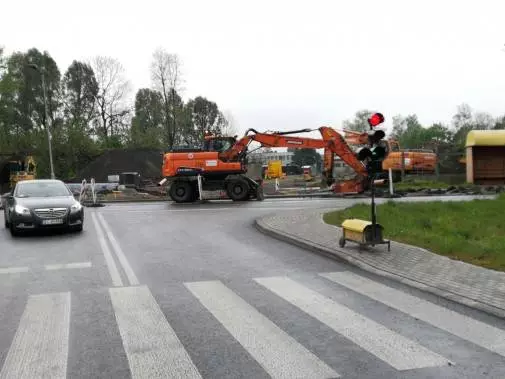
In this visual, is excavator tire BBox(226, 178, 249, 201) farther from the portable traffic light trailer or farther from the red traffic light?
the red traffic light

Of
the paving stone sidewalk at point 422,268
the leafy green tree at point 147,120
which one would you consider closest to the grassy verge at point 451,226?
the paving stone sidewalk at point 422,268

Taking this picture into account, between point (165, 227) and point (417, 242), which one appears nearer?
point (417, 242)

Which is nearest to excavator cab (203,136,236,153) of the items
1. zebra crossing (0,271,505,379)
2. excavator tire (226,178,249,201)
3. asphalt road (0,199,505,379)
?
excavator tire (226,178,249,201)

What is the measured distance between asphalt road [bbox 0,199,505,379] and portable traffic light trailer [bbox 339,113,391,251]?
81 cm

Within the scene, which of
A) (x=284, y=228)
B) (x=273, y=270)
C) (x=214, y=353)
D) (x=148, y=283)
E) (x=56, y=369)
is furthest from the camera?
(x=284, y=228)

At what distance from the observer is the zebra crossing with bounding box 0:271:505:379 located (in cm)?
472

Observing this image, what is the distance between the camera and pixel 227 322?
6090mm

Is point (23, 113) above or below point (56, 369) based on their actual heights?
above

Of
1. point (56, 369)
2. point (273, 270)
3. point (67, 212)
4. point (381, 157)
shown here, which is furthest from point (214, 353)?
point (67, 212)

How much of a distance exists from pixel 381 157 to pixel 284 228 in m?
4.01

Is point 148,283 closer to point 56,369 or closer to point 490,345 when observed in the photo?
point 56,369

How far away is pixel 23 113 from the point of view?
234 ft

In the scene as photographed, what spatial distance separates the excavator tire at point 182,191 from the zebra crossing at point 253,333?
18076mm

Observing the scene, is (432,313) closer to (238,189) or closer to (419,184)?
(238,189)
